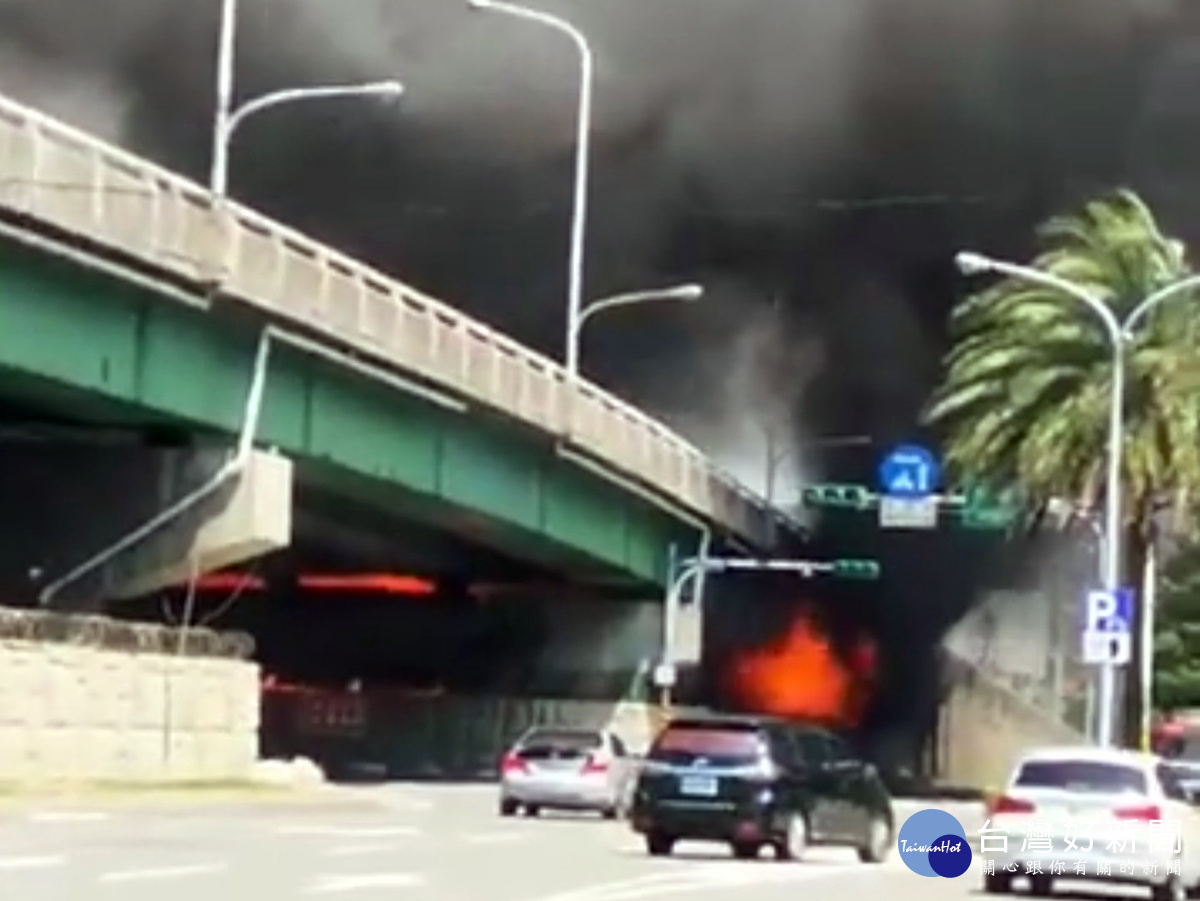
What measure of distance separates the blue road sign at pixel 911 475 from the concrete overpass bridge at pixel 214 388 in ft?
49.1

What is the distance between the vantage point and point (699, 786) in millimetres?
42062

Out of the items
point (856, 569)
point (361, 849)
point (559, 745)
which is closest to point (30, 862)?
point (361, 849)

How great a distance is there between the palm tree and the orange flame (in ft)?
124

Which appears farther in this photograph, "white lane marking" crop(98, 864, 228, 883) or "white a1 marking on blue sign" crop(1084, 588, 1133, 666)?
"white a1 marking on blue sign" crop(1084, 588, 1133, 666)

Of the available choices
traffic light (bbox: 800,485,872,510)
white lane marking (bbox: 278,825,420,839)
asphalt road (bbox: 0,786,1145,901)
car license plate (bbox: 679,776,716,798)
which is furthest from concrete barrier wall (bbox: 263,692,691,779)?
car license plate (bbox: 679,776,716,798)

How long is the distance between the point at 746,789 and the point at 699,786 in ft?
1.97

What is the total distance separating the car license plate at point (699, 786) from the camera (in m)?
41.9

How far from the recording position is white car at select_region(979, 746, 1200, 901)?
111 feet

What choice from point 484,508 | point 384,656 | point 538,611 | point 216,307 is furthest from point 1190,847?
point 384,656

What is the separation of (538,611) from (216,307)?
140 ft

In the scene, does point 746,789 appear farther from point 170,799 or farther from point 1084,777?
point 170,799

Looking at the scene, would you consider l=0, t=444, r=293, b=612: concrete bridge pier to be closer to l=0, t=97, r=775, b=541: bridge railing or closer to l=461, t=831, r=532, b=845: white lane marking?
l=0, t=97, r=775, b=541: bridge railing

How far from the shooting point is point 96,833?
41250 millimetres

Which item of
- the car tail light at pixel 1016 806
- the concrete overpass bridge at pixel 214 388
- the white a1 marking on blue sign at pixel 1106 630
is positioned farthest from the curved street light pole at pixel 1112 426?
the car tail light at pixel 1016 806
